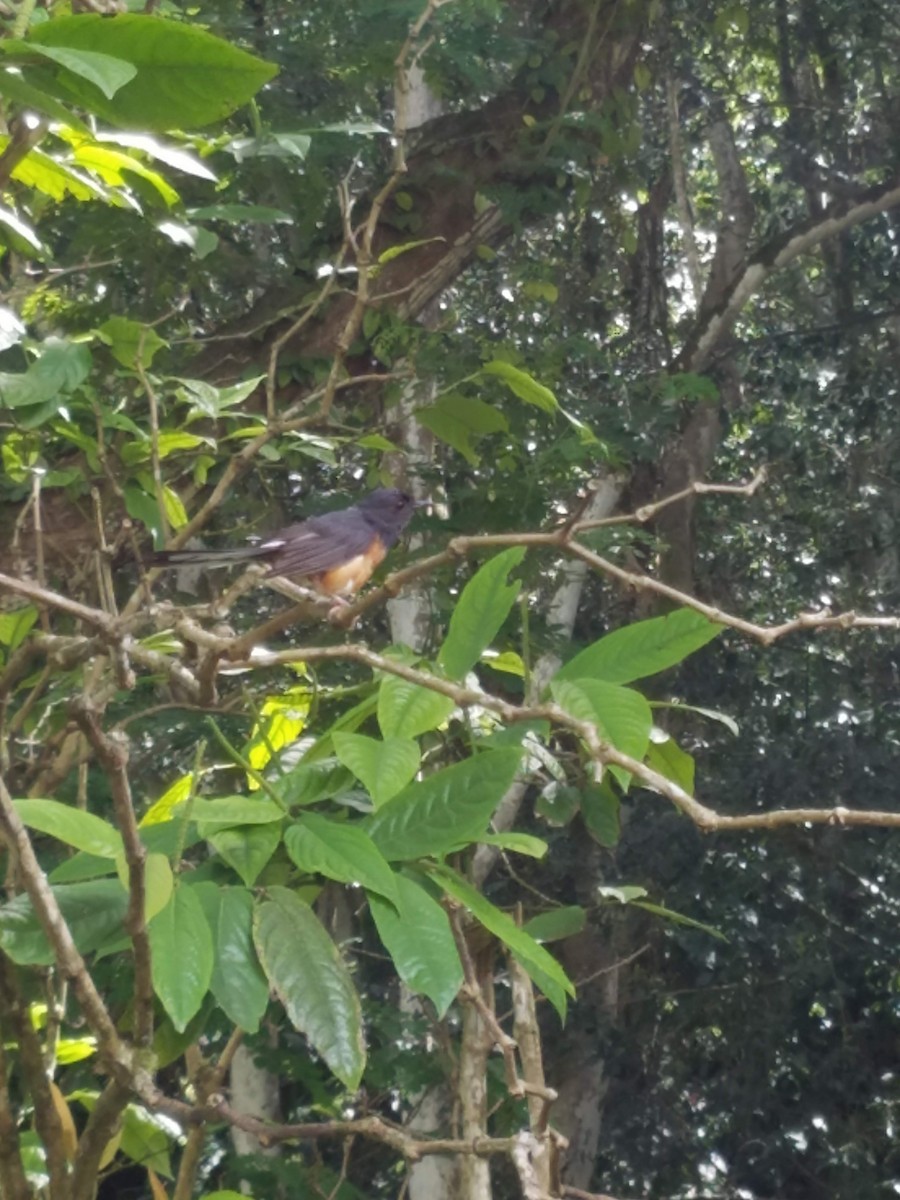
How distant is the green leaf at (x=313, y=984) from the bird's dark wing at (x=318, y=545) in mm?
1792

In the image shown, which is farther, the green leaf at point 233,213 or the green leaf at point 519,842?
the green leaf at point 233,213

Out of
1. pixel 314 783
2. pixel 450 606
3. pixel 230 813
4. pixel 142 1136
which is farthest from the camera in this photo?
pixel 450 606

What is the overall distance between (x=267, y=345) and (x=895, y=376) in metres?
4.01

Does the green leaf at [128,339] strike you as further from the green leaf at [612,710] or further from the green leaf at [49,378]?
the green leaf at [612,710]

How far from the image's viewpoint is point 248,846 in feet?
3.33

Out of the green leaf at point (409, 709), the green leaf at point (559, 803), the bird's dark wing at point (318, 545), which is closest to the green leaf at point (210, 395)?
the green leaf at point (559, 803)

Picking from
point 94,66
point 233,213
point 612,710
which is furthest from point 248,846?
point 233,213

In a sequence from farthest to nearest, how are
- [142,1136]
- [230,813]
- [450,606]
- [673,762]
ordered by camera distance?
[450,606] → [142,1136] → [673,762] → [230,813]

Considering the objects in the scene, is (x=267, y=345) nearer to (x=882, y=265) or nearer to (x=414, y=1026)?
(x=414, y=1026)

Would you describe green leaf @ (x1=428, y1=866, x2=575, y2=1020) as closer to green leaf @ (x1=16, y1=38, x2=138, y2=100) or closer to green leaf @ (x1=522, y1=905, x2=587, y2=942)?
green leaf @ (x1=522, y1=905, x2=587, y2=942)

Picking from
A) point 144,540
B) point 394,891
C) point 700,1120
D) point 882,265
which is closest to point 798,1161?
point 700,1120

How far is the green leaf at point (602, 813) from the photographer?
1.38m

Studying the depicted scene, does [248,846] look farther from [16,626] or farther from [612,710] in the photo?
[16,626]

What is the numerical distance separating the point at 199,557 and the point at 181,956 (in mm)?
1213
